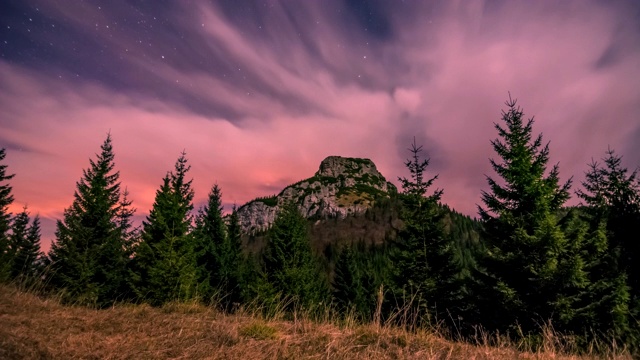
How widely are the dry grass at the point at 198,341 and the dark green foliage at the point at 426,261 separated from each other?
38.9 feet

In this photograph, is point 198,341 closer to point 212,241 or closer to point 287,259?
point 287,259

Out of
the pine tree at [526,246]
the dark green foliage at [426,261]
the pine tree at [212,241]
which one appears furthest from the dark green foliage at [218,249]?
the pine tree at [526,246]

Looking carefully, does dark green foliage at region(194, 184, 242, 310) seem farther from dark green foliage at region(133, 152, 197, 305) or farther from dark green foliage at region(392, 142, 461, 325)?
dark green foliage at region(392, 142, 461, 325)

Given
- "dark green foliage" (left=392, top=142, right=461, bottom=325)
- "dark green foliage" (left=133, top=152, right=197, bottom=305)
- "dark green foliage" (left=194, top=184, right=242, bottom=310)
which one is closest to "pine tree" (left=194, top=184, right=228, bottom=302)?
"dark green foliage" (left=194, top=184, right=242, bottom=310)

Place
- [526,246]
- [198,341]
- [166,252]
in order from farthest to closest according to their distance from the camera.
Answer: [166,252], [526,246], [198,341]

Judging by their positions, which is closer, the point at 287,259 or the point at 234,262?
the point at 287,259

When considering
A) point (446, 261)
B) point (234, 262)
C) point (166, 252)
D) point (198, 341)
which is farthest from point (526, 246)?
point (234, 262)

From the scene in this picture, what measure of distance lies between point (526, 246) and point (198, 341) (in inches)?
558

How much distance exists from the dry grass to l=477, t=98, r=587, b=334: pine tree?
875 centimetres

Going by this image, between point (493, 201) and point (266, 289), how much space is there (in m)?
16.5

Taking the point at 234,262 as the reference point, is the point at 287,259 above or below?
above

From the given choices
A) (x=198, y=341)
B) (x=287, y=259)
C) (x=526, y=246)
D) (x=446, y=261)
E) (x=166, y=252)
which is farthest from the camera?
(x=287, y=259)

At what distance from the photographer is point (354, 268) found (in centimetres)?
3962

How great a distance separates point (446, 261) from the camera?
1714 cm
